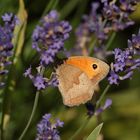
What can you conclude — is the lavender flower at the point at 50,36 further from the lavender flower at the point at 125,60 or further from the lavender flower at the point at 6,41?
the lavender flower at the point at 125,60

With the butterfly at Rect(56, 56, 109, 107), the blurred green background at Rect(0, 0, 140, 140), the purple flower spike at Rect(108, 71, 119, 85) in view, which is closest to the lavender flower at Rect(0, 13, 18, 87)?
the butterfly at Rect(56, 56, 109, 107)

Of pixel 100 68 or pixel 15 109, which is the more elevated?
pixel 100 68

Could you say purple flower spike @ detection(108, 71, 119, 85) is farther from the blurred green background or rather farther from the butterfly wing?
the blurred green background

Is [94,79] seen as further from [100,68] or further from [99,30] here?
[99,30]

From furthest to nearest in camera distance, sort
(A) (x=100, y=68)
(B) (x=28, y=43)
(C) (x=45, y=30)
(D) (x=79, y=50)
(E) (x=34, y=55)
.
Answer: (B) (x=28, y=43) < (D) (x=79, y=50) < (E) (x=34, y=55) < (A) (x=100, y=68) < (C) (x=45, y=30)

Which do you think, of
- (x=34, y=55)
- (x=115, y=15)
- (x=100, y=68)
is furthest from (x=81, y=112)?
(x=100, y=68)

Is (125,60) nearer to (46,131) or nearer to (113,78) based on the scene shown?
(113,78)
